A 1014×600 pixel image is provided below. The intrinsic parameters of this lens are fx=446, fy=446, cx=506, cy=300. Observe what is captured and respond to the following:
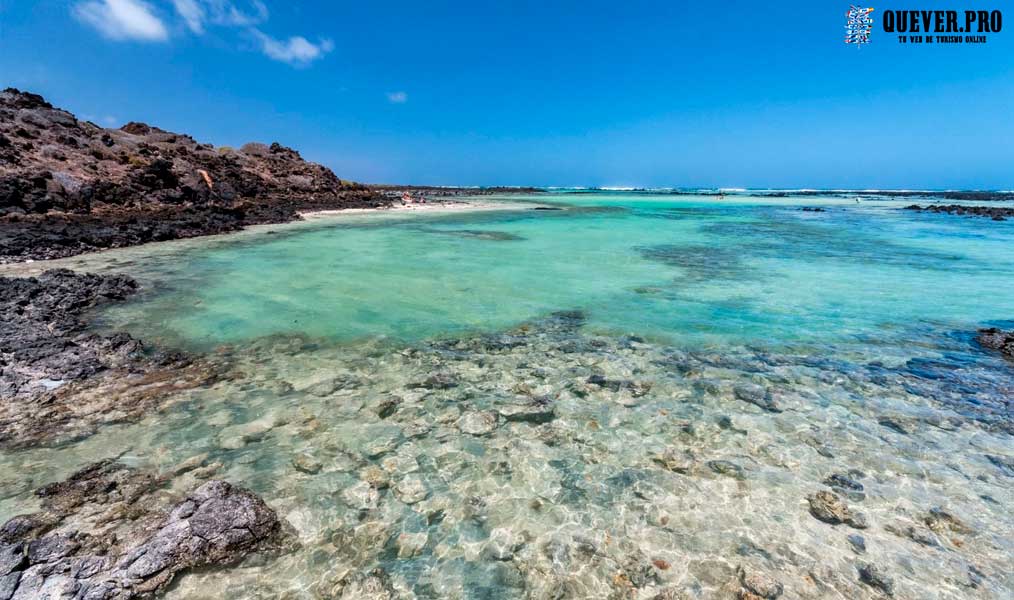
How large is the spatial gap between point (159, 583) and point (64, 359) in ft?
16.5

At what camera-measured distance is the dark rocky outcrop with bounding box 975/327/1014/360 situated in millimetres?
6996

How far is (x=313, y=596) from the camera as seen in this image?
294 centimetres

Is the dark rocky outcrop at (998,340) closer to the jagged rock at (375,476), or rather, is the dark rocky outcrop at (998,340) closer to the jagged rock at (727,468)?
the jagged rock at (727,468)

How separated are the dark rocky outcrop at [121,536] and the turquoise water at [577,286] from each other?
12.3ft

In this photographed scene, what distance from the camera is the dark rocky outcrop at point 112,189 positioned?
17.3m

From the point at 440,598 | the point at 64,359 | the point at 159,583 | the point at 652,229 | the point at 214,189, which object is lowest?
the point at 440,598

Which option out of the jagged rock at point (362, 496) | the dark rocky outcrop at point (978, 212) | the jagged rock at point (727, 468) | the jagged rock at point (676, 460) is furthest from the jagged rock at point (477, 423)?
the dark rocky outcrop at point (978, 212)

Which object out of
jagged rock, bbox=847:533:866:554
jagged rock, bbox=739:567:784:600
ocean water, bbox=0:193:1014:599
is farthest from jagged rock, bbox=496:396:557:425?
jagged rock, bbox=847:533:866:554

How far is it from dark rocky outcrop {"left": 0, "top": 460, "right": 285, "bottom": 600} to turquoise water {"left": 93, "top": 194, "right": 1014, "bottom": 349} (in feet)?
12.3

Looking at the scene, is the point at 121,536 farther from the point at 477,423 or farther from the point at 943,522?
the point at 943,522

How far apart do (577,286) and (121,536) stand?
1009 centimetres

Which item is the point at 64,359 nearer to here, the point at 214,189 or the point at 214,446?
the point at 214,446

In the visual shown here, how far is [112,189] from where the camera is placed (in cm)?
2375

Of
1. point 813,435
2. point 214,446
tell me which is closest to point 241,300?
point 214,446
